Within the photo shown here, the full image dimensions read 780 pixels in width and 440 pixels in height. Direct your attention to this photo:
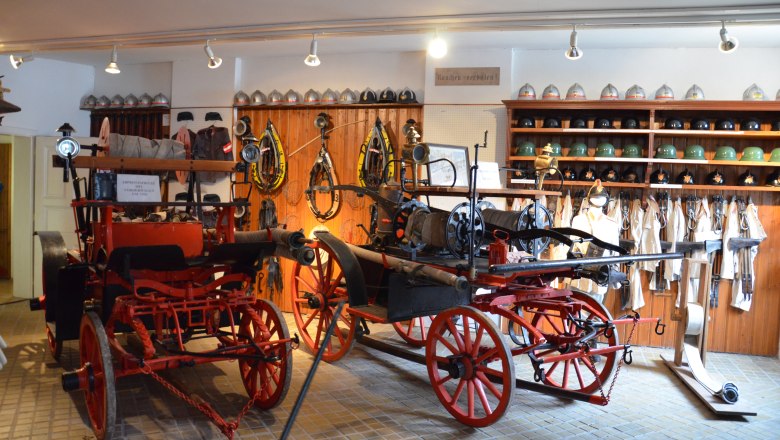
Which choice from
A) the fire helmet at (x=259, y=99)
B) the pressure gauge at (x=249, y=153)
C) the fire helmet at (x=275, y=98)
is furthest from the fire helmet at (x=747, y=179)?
the fire helmet at (x=259, y=99)

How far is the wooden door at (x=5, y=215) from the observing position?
1073cm

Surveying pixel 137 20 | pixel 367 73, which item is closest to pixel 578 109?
pixel 367 73

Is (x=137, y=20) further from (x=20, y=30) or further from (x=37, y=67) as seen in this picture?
(x=37, y=67)

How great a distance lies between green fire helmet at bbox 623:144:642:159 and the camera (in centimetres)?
707

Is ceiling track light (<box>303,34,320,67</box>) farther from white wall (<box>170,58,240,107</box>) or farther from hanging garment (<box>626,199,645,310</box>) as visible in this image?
hanging garment (<box>626,199,645,310</box>)

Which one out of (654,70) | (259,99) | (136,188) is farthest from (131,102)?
(654,70)

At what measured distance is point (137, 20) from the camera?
6.92 meters

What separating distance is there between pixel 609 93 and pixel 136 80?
265 inches

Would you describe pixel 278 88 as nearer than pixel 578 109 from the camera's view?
No

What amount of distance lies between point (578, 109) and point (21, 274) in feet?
25.3

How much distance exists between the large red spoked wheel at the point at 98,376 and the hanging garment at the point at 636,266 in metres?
5.52

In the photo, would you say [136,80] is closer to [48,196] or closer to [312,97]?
[48,196]

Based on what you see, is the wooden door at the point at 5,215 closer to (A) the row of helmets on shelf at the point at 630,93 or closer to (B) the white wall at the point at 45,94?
(B) the white wall at the point at 45,94

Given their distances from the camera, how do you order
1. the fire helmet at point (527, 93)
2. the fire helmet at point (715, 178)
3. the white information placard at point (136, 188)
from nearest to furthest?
the white information placard at point (136, 188)
the fire helmet at point (715, 178)
the fire helmet at point (527, 93)
